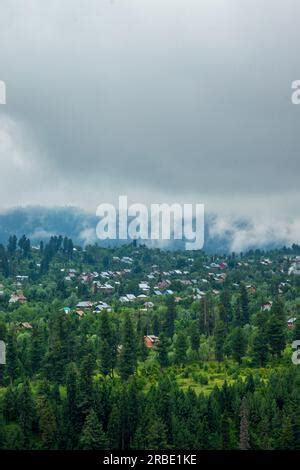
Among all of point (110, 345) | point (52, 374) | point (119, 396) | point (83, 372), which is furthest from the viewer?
point (110, 345)

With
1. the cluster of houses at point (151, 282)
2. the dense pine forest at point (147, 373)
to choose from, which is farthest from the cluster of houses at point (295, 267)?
the dense pine forest at point (147, 373)

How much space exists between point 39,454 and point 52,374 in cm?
1506

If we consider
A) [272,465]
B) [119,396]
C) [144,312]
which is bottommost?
[272,465]

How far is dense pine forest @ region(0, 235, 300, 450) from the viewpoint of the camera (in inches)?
1720

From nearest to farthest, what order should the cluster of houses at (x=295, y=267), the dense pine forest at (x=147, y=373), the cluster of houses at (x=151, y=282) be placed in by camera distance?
the dense pine forest at (x=147, y=373) < the cluster of houses at (x=151, y=282) < the cluster of houses at (x=295, y=267)

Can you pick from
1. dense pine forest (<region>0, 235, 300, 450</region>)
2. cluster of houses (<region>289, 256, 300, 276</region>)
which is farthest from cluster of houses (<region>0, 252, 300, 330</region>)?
dense pine forest (<region>0, 235, 300, 450</region>)

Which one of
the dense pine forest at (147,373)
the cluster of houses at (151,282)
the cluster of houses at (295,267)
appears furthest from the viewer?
the cluster of houses at (295,267)

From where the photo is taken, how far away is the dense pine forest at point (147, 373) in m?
43.7

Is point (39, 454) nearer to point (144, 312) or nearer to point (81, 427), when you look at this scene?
point (81, 427)

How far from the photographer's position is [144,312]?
83.5 meters

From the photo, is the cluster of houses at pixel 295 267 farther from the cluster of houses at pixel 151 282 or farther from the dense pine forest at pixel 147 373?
the dense pine forest at pixel 147 373

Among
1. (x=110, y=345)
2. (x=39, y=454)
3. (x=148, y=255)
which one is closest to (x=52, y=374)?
(x=110, y=345)

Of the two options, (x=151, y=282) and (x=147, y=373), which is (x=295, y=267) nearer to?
(x=151, y=282)

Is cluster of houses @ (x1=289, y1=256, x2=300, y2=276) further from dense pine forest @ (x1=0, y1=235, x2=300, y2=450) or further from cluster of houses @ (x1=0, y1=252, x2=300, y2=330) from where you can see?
dense pine forest @ (x1=0, y1=235, x2=300, y2=450)
